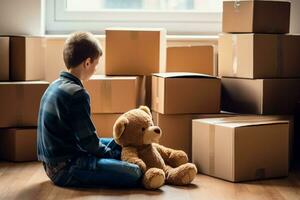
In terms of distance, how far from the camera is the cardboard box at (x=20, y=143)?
299 cm

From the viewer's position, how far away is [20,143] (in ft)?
9.84

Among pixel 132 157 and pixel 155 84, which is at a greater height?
pixel 155 84

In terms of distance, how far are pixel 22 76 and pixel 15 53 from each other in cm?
12

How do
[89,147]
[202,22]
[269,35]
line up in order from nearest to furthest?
[89,147]
[269,35]
[202,22]

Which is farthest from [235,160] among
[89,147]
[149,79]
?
[149,79]

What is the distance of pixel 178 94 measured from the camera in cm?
291

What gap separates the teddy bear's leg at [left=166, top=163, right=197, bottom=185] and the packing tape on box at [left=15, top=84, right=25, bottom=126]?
35.7 inches

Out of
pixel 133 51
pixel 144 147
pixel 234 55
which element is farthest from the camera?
pixel 133 51

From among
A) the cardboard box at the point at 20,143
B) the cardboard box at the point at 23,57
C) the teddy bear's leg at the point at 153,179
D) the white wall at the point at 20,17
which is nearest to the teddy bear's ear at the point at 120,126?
the teddy bear's leg at the point at 153,179

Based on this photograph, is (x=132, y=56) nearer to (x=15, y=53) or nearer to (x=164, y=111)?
(x=164, y=111)

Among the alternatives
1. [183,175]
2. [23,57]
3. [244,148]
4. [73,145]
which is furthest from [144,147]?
[23,57]

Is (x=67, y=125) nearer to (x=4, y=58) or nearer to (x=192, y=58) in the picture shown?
(x=4, y=58)

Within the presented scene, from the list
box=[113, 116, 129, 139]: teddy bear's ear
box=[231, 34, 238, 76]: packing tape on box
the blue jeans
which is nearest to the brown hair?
box=[113, 116, 129, 139]: teddy bear's ear

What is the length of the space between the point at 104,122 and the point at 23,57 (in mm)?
539
